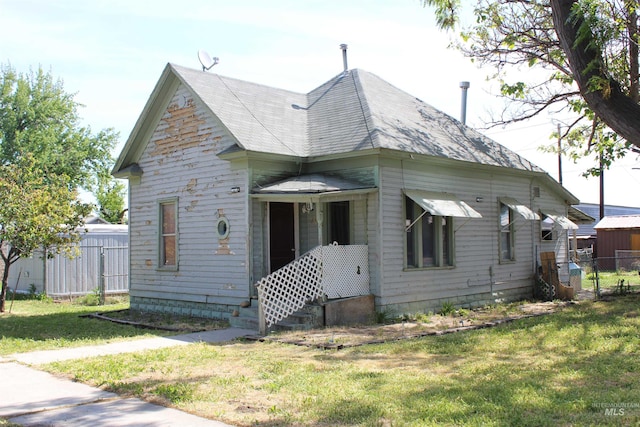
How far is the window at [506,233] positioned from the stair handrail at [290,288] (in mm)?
7307

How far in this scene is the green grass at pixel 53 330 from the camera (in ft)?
38.4

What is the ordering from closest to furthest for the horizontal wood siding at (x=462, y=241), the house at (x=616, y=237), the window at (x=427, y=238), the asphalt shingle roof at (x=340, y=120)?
the horizontal wood siding at (x=462, y=241) < the asphalt shingle roof at (x=340, y=120) < the window at (x=427, y=238) < the house at (x=616, y=237)

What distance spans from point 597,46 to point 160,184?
10.9 m

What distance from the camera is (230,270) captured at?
14.2m

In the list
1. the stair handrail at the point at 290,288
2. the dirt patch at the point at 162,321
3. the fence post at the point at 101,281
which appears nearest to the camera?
the stair handrail at the point at 290,288

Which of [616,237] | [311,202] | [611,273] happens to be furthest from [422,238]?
[616,237]

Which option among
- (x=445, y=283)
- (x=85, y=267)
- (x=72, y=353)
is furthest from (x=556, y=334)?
(x=85, y=267)

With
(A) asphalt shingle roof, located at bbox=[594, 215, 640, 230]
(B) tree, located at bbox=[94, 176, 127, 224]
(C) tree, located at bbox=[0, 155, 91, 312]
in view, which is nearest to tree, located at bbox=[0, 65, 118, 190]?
(B) tree, located at bbox=[94, 176, 127, 224]

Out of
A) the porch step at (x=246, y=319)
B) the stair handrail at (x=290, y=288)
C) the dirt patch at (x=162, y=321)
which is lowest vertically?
the dirt patch at (x=162, y=321)

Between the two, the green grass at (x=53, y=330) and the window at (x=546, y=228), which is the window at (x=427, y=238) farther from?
the green grass at (x=53, y=330)

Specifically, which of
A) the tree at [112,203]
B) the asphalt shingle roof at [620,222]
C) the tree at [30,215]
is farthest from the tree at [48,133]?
the asphalt shingle roof at [620,222]

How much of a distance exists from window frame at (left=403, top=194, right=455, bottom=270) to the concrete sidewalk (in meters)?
8.26

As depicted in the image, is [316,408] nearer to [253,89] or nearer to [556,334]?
[556,334]

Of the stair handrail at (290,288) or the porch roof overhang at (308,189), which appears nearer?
the stair handrail at (290,288)
